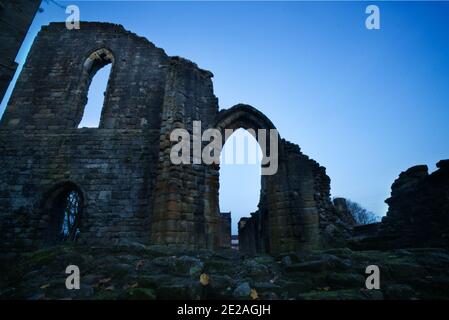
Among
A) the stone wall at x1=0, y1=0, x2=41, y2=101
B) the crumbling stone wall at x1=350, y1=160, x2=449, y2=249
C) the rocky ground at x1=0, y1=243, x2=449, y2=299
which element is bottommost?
the rocky ground at x1=0, y1=243, x2=449, y2=299

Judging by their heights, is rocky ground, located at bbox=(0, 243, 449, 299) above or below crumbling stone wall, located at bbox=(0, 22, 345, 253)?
below

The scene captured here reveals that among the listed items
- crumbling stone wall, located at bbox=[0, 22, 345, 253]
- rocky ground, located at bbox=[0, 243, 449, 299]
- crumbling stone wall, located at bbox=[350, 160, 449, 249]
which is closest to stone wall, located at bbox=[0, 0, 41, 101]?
crumbling stone wall, located at bbox=[0, 22, 345, 253]

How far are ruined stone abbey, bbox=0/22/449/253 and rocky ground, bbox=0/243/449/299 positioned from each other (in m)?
2.02

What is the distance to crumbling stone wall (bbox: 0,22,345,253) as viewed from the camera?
629cm

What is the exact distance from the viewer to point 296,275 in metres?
3.34

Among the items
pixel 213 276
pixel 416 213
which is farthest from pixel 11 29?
pixel 416 213

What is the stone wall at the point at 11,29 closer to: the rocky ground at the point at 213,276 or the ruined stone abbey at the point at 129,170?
the ruined stone abbey at the point at 129,170

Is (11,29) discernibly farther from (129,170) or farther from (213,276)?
(213,276)

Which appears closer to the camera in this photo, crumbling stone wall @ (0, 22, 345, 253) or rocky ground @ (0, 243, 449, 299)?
rocky ground @ (0, 243, 449, 299)


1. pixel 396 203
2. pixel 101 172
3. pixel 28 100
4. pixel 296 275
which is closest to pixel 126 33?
pixel 28 100

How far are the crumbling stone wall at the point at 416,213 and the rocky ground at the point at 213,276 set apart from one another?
210cm

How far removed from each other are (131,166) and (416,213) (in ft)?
26.5

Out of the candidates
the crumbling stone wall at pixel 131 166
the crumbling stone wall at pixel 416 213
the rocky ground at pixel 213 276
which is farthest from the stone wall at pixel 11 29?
the crumbling stone wall at pixel 416 213

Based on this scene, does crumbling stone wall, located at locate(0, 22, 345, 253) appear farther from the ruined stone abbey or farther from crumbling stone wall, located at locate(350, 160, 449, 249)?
crumbling stone wall, located at locate(350, 160, 449, 249)
